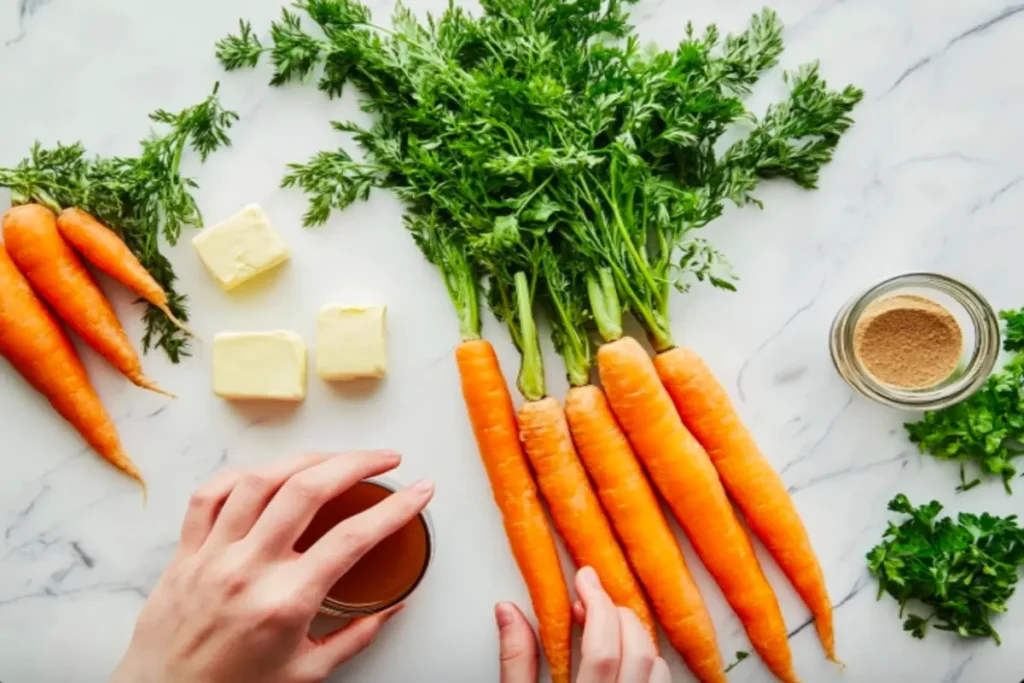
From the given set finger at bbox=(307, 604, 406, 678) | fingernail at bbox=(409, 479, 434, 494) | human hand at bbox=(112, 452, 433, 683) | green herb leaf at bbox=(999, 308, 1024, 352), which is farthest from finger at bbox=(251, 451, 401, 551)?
green herb leaf at bbox=(999, 308, 1024, 352)

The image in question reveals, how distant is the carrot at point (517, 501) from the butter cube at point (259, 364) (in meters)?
0.33

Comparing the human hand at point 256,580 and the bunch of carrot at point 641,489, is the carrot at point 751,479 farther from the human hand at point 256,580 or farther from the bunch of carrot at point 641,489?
the human hand at point 256,580

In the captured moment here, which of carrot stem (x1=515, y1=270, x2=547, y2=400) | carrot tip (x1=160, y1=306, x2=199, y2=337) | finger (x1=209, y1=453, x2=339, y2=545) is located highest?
carrot tip (x1=160, y1=306, x2=199, y2=337)

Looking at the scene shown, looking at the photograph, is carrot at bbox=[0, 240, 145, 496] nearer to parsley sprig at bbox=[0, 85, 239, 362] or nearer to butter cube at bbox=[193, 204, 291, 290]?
parsley sprig at bbox=[0, 85, 239, 362]

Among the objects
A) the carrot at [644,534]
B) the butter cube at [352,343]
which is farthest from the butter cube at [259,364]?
the carrot at [644,534]

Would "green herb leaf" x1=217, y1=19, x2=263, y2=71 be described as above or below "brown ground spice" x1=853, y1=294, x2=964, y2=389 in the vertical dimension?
above

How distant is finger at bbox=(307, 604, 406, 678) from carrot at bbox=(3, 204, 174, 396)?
0.61 m

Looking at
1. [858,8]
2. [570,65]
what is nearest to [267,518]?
[570,65]

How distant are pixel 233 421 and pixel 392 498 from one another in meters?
0.52

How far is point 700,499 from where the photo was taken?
162cm

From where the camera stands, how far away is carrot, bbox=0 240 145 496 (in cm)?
172

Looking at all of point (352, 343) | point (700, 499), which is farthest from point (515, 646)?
point (352, 343)

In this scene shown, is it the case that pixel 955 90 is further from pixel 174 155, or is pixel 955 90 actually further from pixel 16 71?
pixel 16 71

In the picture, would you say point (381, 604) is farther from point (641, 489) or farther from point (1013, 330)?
point (1013, 330)
